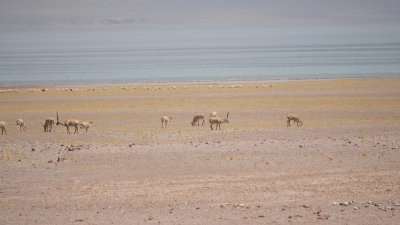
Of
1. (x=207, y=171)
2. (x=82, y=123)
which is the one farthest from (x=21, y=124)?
(x=207, y=171)

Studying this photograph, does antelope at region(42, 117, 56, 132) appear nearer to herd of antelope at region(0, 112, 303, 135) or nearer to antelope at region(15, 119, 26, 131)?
herd of antelope at region(0, 112, 303, 135)

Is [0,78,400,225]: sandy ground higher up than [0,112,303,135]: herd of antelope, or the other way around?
[0,112,303,135]: herd of antelope

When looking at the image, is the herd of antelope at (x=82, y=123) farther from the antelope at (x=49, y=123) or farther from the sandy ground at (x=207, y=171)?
the sandy ground at (x=207, y=171)

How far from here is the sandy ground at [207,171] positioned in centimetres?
1353

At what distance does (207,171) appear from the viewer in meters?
17.5

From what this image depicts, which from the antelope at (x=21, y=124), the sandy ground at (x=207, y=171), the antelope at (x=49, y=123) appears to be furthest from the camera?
the antelope at (x=21, y=124)

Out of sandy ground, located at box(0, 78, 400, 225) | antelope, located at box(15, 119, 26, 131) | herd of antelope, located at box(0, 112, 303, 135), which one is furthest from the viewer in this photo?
antelope, located at box(15, 119, 26, 131)

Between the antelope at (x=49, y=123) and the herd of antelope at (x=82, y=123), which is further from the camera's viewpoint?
the antelope at (x=49, y=123)

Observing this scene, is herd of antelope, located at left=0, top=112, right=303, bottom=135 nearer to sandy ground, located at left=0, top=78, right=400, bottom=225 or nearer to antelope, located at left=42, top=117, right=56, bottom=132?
antelope, located at left=42, top=117, right=56, bottom=132

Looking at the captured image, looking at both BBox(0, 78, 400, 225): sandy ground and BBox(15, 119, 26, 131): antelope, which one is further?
BBox(15, 119, 26, 131): antelope

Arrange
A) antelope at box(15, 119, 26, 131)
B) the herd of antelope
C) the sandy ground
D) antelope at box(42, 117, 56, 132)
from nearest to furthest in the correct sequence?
the sandy ground, the herd of antelope, antelope at box(42, 117, 56, 132), antelope at box(15, 119, 26, 131)

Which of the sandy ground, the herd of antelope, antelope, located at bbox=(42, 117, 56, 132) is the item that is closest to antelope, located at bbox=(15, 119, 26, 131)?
the herd of antelope

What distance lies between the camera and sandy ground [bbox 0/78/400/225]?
1353 centimetres

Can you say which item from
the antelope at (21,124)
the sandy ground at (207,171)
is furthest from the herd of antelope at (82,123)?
the sandy ground at (207,171)
